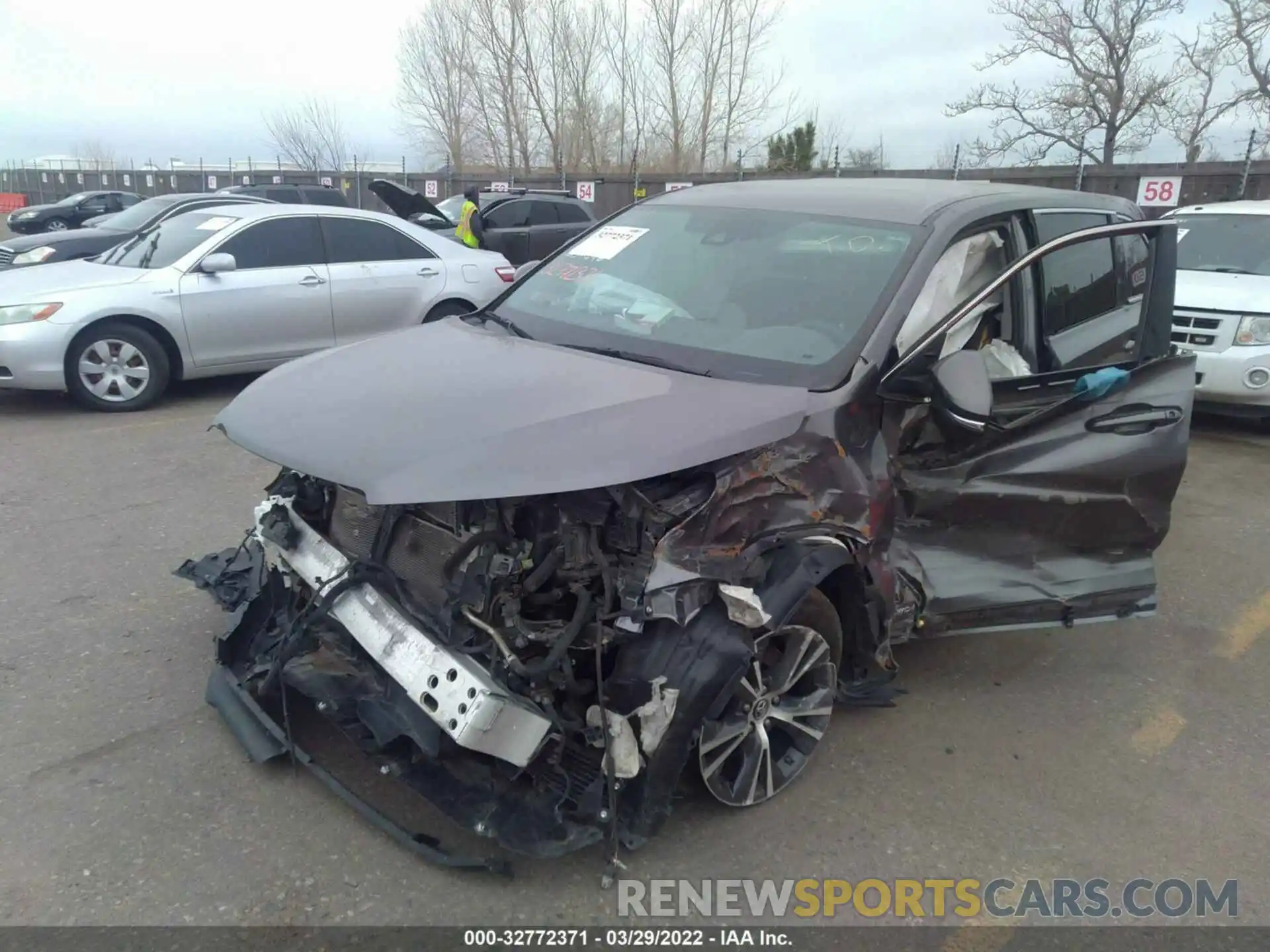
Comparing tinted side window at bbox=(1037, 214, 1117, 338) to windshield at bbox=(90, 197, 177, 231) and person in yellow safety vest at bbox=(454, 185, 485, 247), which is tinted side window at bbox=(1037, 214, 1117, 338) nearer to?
person in yellow safety vest at bbox=(454, 185, 485, 247)

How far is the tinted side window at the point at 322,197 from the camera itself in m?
17.7

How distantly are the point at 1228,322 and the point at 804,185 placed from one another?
4.77 metres

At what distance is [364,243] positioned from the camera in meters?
8.08

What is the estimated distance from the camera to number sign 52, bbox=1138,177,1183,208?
51.6 feet

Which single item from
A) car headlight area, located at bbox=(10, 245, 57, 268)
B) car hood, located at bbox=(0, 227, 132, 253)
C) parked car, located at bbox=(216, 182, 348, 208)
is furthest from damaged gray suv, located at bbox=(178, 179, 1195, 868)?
parked car, located at bbox=(216, 182, 348, 208)

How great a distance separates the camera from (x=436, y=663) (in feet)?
8.24

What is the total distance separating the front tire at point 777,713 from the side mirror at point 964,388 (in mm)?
739

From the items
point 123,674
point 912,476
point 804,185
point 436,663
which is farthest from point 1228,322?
point 123,674

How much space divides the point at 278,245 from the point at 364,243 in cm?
73

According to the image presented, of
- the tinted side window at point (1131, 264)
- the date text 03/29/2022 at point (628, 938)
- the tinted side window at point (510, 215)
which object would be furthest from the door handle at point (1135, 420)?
the tinted side window at point (510, 215)

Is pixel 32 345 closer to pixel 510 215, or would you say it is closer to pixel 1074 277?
pixel 1074 277

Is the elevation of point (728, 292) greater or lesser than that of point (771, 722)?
greater

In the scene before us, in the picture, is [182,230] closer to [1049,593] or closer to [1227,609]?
[1049,593]

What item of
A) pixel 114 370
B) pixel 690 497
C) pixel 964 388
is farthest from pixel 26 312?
pixel 964 388
